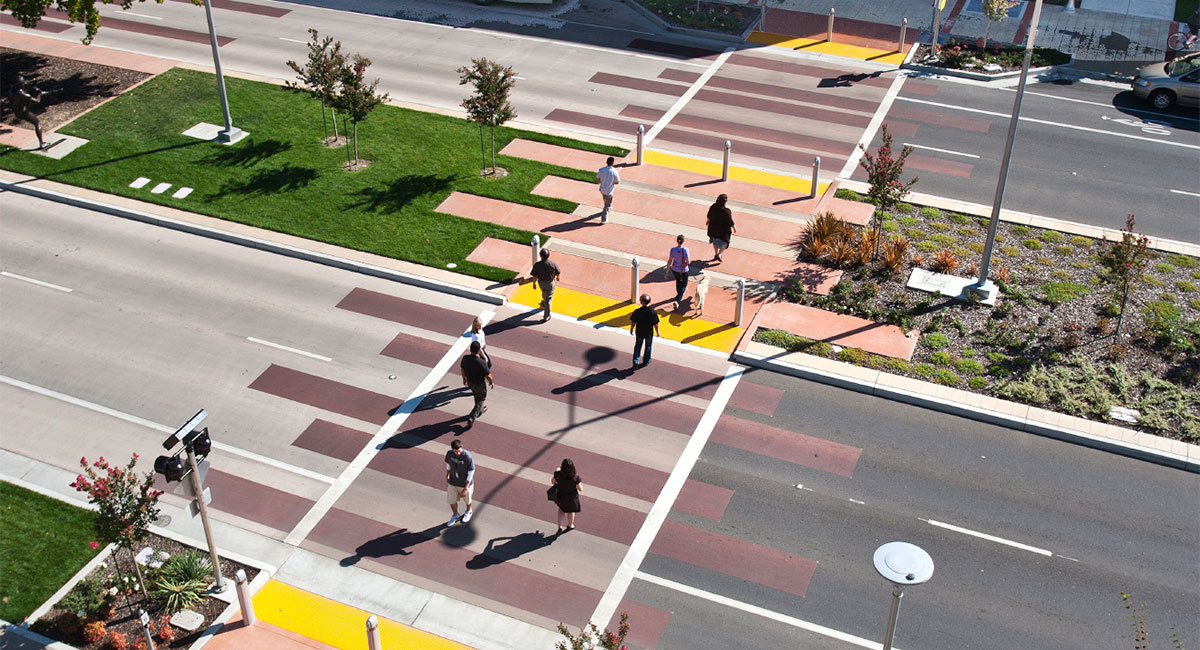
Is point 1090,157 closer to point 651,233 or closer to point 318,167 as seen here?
point 651,233

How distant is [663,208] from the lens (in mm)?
24875

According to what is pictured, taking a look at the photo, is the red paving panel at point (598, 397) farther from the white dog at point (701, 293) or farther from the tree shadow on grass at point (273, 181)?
the tree shadow on grass at point (273, 181)

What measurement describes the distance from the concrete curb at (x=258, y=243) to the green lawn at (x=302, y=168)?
1.92 feet

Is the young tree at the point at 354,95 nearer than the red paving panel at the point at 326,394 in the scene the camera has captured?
No

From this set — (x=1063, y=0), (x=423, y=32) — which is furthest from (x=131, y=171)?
(x=1063, y=0)

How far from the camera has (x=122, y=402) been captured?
61.9 feet

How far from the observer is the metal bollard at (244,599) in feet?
46.1

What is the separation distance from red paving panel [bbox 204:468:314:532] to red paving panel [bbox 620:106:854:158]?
52.4 ft

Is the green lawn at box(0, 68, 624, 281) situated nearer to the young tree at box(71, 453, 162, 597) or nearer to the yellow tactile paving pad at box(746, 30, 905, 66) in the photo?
the young tree at box(71, 453, 162, 597)

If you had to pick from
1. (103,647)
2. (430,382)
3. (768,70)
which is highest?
(768,70)

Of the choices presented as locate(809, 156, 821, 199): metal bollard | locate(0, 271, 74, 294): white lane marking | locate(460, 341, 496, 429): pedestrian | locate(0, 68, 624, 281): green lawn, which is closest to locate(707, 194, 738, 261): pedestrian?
locate(809, 156, 821, 199): metal bollard

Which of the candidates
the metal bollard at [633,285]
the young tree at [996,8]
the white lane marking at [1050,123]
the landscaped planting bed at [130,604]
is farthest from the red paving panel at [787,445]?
the young tree at [996,8]

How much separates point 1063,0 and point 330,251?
27.6 metres

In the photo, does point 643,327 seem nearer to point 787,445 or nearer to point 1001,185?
point 787,445
